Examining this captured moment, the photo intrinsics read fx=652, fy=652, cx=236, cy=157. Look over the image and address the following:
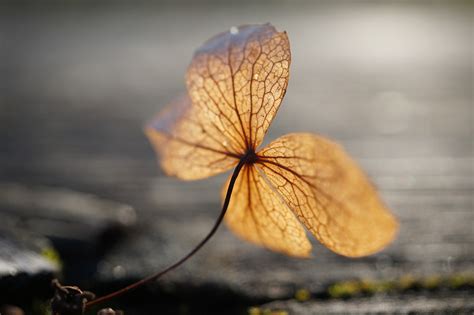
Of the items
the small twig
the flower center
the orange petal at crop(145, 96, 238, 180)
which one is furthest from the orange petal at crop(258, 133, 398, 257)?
the small twig

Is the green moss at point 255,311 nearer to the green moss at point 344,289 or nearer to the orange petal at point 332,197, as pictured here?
the green moss at point 344,289

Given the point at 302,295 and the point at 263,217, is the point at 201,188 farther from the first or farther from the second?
the point at 263,217

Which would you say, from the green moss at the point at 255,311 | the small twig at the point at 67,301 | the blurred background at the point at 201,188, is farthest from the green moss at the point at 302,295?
the small twig at the point at 67,301

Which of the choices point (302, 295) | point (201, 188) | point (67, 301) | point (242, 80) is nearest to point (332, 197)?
point (242, 80)

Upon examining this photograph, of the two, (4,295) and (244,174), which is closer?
(244,174)

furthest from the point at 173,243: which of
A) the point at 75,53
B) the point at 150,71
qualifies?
the point at 75,53

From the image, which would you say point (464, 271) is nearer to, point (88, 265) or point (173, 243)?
point (173, 243)
